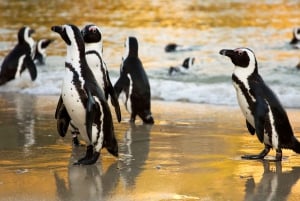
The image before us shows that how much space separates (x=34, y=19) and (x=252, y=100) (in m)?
19.1

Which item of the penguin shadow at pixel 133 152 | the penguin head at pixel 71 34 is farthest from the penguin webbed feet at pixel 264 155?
the penguin head at pixel 71 34

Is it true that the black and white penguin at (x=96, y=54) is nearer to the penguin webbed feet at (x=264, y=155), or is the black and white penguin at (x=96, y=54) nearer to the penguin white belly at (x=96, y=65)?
the penguin white belly at (x=96, y=65)

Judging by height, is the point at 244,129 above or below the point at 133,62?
below

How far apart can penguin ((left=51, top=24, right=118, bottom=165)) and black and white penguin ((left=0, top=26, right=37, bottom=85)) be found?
576 cm

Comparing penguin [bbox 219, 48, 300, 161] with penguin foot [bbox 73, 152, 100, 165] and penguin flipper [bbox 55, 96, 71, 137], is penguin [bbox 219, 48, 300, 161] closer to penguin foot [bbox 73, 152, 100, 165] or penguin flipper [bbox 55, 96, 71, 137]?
penguin foot [bbox 73, 152, 100, 165]

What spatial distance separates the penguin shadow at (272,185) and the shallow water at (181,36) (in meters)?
3.97

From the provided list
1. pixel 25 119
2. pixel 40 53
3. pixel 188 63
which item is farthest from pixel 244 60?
pixel 40 53

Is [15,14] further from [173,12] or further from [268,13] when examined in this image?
[268,13]

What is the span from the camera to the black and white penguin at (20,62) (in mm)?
11395

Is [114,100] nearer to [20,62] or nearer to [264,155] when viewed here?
[264,155]

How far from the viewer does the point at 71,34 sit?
5539mm

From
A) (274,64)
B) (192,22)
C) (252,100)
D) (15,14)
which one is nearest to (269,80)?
(274,64)

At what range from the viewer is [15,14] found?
86.7 ft

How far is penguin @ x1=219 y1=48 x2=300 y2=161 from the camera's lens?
5.63 m
